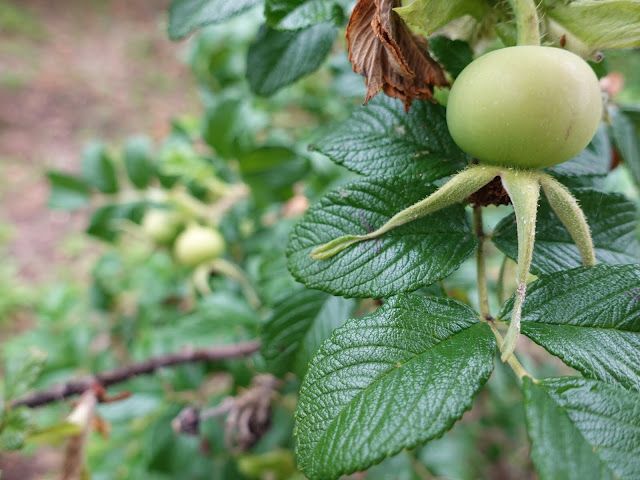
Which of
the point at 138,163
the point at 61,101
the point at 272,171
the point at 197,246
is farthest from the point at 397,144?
the point at 61,101

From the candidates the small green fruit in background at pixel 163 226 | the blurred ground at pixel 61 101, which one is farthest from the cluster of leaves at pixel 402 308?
the blurred ground at pixel 61 101

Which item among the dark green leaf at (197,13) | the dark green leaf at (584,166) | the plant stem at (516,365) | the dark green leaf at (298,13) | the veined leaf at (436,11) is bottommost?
the plant stem at (516,365)

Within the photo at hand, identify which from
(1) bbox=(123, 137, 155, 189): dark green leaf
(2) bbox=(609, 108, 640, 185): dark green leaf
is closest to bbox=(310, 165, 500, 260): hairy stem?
(2) bbox=(609, 108, 640, 185): dark green leaf

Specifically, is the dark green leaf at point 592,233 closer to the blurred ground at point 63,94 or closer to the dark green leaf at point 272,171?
the dark green leaf at point 272,171

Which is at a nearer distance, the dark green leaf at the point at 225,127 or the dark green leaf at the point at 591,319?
the dark green leaf at the point at 591,319

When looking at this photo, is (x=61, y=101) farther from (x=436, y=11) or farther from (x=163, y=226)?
(x=436, y=11)
